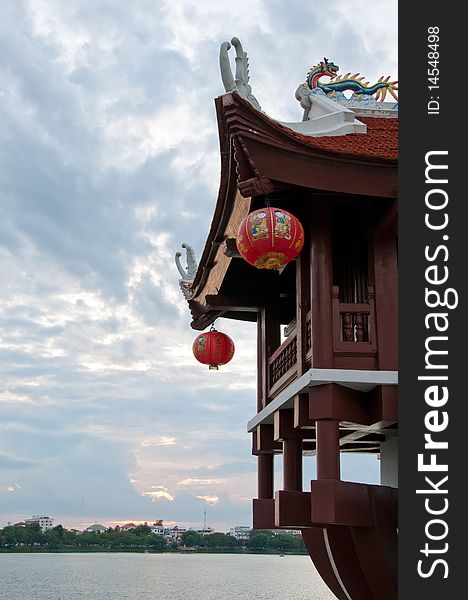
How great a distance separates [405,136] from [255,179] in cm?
170

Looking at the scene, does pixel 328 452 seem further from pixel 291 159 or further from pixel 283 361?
pixel 291 159

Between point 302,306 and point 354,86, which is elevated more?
point 354,86

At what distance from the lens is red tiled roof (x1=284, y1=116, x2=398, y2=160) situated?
661cm

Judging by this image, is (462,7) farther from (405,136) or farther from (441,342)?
(441,342)

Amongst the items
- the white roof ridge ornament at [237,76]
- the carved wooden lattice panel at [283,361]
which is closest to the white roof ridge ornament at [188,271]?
the carved wooden lattice panel at [283,361]

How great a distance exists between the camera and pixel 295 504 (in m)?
6.69

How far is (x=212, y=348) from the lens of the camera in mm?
10117

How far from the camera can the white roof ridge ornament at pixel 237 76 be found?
267 inches

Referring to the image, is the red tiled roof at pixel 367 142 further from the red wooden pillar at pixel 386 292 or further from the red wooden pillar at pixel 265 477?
the red wooden pillar at pixel 265 477

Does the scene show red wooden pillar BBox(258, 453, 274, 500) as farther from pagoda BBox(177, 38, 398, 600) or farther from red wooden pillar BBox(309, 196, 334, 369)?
red wooden pillar BBox(309, 196, 334, 369)

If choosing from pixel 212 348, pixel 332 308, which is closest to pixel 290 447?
pixel 332 308

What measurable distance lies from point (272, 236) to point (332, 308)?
0.84m

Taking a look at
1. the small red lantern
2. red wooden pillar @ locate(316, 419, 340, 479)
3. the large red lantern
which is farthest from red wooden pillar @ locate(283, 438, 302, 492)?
the small red lantern

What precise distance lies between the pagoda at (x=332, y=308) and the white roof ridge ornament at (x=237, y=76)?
13mm
